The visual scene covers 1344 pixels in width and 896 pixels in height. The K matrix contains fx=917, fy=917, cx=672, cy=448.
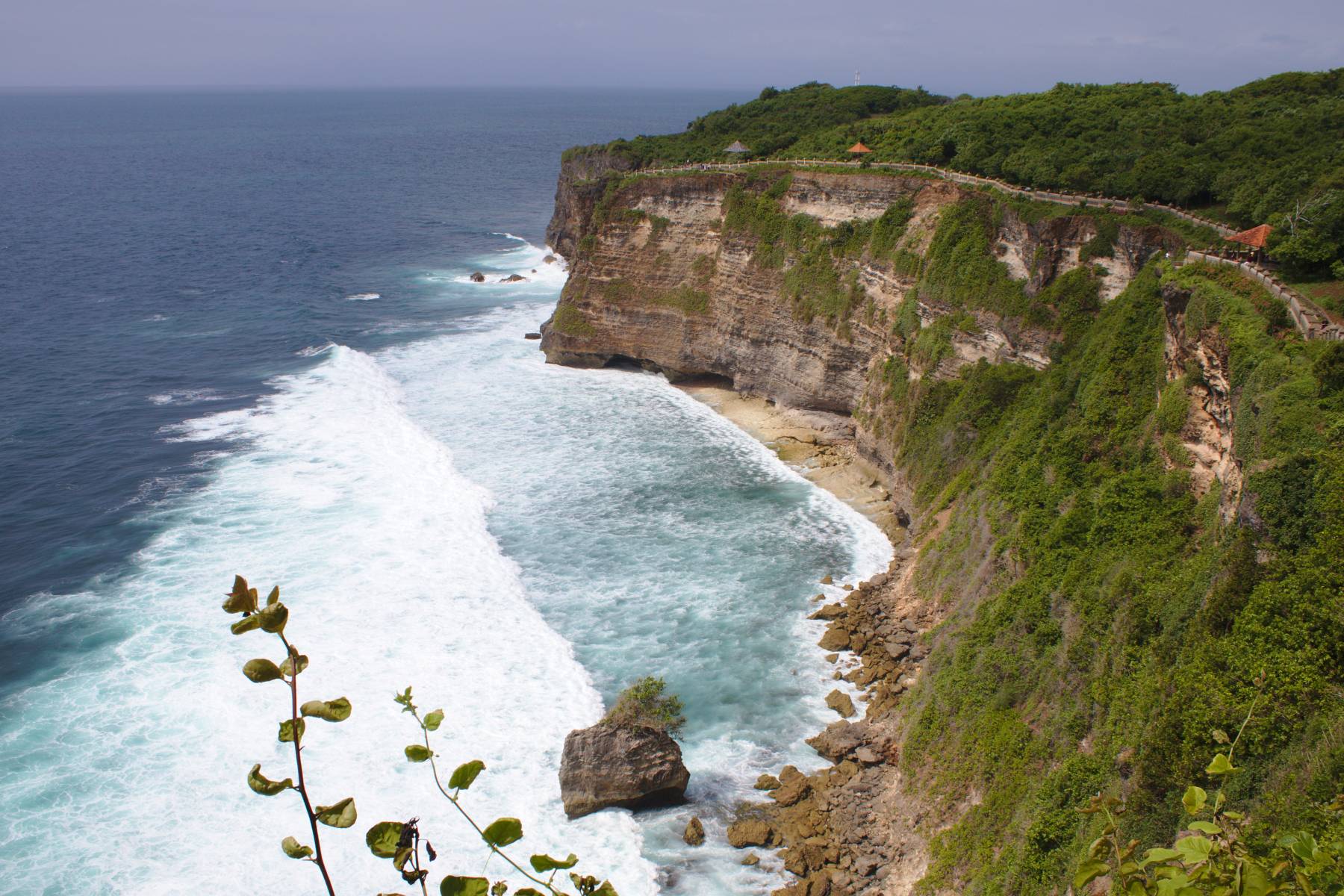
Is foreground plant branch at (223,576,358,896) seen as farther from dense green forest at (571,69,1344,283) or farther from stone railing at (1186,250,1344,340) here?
dense green forest at (571,69,1344,283)

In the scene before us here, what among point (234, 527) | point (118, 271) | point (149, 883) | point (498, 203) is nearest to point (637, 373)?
point (234, 527)

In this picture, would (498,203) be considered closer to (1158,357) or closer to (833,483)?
(833,483)

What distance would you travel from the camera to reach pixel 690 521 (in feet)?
138

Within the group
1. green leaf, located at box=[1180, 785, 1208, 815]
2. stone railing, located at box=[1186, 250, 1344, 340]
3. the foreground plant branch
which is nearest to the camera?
the foreground plant branch

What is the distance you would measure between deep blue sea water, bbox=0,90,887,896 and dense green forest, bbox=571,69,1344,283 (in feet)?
61.2

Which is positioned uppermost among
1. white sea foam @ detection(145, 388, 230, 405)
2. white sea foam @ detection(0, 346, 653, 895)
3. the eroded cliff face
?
the eroded cliff face

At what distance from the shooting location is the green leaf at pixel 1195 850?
15.4 feet

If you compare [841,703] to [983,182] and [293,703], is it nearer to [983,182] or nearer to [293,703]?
[293,703]

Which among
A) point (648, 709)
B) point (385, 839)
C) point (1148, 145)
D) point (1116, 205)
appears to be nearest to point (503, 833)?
point (385, 839)

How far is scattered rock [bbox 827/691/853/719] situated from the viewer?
29.4 meters

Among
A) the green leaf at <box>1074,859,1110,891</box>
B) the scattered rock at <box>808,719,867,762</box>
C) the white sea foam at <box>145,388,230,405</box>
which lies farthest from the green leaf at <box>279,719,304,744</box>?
the white sea foam at <box>145,388,230,405</box>

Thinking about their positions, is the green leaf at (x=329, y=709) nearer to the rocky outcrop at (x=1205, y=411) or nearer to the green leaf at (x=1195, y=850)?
the green leaf at (x=1195, y=850)

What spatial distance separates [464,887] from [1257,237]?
3393cm

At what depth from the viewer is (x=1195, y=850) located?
4.74 m
